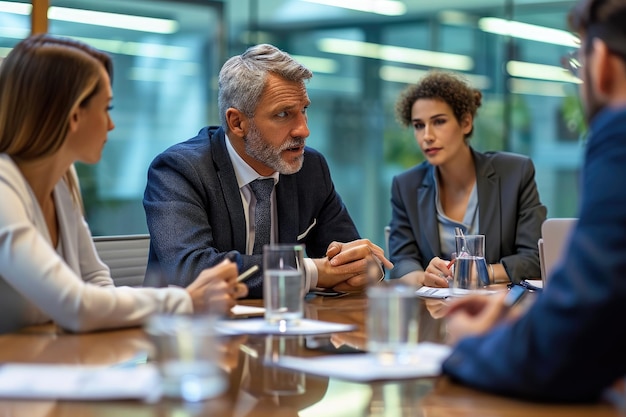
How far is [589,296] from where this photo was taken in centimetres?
119

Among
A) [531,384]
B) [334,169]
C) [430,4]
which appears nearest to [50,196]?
[531,384]

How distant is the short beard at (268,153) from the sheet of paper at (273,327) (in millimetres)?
1175

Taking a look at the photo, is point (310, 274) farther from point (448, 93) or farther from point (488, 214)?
point (448, 93)

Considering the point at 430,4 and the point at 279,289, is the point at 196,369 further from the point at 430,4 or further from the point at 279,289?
the point at 430,4

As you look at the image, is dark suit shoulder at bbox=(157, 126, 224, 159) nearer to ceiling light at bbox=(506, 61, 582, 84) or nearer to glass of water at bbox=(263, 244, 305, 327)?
glass of water at bbox=(263, 244, 305, 327)

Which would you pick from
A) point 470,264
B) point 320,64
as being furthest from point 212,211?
point 320,64

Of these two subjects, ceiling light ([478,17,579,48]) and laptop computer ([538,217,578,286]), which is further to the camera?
ceiling light ([478,17,579,48])

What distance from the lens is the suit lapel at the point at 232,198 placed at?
9.90 ft

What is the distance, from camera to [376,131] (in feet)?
23.7

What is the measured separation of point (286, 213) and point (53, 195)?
110 centimetres

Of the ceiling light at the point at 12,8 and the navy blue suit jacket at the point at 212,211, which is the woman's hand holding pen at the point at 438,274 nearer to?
the navy blue suit jacket at the point at 212,211

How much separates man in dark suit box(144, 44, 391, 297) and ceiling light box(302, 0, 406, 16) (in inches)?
151

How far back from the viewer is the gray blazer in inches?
156

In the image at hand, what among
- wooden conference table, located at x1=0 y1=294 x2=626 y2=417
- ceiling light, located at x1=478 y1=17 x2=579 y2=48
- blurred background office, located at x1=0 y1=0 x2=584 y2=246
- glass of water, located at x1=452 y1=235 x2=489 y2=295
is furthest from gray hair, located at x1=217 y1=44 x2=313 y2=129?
ceiling light, located at x1=478 y1=17 x2=579 y2=48
